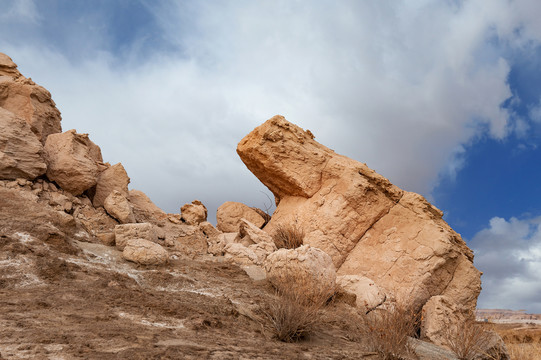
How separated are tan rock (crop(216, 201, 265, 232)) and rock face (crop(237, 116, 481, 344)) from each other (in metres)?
0.63

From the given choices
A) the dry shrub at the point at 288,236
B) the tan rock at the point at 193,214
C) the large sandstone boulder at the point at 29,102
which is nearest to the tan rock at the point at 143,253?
the dry shrub at the point at 288,236

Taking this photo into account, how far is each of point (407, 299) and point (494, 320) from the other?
89.4 inches

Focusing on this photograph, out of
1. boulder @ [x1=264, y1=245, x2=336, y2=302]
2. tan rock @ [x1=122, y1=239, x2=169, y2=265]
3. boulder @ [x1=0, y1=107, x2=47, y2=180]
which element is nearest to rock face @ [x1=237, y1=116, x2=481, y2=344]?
boulder @ [x1=264, y1=245, x2=336, y2=302]

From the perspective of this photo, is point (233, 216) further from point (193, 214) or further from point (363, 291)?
point (363, 291)

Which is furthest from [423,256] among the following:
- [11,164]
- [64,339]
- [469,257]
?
Result: [11,164]

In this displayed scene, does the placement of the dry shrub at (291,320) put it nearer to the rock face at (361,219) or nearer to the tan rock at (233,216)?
the rock face at (361,219)

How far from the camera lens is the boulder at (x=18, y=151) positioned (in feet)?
26.9

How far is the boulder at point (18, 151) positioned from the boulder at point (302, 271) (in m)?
5.19

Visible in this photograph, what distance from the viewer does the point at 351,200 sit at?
34.0 ft

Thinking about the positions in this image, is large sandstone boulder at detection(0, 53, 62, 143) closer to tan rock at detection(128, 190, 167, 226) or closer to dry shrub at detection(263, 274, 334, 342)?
tan rock at detection(128, 190, 167, 226)

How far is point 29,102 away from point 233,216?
5800 millimetres

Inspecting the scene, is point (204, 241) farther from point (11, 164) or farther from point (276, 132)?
point (11, 164)

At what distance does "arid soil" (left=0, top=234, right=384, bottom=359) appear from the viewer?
336cm

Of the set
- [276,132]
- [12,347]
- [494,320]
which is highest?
[276,132]
